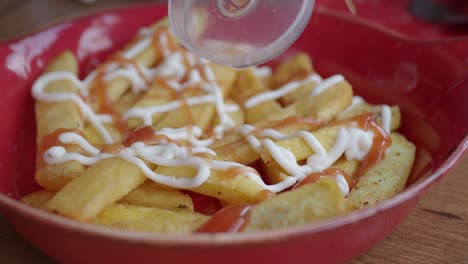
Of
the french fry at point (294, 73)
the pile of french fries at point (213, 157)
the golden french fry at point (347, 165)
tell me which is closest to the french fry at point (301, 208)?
the pile of french fries at point (213, 157)

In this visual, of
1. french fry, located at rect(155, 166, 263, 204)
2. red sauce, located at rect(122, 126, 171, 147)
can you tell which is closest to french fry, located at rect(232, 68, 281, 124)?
red sauce, located at rect(122, 126, 171, 147)

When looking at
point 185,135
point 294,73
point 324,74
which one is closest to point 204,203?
point 185,135

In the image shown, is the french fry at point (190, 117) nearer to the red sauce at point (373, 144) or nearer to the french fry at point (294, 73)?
the french fry at point (294, 73)

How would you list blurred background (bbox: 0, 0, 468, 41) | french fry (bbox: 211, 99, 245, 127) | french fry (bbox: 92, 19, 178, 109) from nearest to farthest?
french fry (bbox: 211, 99, 245, 127)
french fry (bbox: 92, 19, 178, 109)
blurred background (bbox: 0, 0, 468, 41)

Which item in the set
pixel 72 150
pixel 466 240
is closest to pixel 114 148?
pixel 72 150

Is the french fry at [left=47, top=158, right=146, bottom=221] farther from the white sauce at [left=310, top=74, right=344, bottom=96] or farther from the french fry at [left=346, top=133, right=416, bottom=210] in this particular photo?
the white sauce at [left=310, top=74, right=344, bottom=96]

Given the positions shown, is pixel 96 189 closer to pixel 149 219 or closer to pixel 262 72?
pixel 149 219
